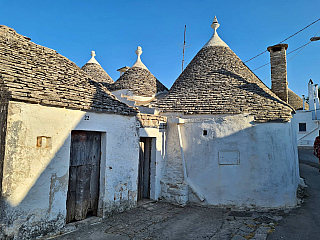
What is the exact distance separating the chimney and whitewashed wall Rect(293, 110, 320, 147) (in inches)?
637

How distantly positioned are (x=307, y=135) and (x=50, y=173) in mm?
25395

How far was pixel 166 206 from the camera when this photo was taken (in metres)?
6.58

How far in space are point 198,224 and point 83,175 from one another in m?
3.02

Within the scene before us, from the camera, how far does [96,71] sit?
1545cm

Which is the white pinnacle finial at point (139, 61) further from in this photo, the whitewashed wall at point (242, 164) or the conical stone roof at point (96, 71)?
the whitewashed wall at point (242, 164)

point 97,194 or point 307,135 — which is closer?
point 97,194

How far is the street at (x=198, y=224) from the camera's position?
15.3ft

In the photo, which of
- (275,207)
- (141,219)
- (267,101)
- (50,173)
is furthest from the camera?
(267,101)

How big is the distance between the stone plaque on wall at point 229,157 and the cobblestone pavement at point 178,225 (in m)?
1.37

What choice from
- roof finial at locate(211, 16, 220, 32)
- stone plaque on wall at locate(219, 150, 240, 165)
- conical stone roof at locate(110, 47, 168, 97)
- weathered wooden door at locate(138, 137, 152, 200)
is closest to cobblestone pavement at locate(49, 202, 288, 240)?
weathered wooden door at locate(138, 137, 152, 200)

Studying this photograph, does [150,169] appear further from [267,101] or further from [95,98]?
[267,101]

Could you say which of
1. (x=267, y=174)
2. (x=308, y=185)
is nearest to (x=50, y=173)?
(x=267, y=174)

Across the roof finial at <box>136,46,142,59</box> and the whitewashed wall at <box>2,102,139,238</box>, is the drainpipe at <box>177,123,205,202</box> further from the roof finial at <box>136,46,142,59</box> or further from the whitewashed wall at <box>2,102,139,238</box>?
the roof finial at <box>136,46,142,59</box>

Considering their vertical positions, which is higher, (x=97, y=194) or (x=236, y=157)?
(x=236, y=157)
